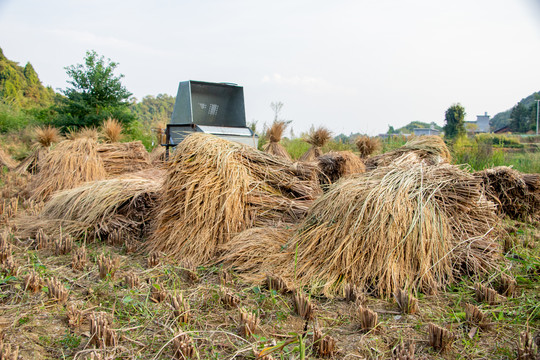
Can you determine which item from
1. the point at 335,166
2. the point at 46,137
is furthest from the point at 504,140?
the point at 46,137

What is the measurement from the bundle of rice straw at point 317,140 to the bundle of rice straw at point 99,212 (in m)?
5.20

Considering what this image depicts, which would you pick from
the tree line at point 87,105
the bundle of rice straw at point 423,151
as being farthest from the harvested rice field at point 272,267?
the tree line at point 87,105

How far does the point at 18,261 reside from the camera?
125 inches

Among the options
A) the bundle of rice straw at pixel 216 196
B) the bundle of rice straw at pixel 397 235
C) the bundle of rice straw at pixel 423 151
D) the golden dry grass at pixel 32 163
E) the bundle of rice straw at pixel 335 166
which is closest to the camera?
the bundle of rice straw at pixel 397 235

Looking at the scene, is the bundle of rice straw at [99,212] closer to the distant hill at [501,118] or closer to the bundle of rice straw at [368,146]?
the bundle of rice straw at [368,146]

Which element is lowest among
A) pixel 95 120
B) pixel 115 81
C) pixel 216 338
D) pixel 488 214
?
pixel 216 338

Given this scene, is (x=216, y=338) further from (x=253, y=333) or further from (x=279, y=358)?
(x=279, y=358)

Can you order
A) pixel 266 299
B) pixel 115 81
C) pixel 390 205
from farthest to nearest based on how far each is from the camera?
pixel 115 81
pixel 390 205
pixel 266 299

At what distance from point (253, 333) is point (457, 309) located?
1276 mm

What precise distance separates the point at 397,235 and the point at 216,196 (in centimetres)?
162

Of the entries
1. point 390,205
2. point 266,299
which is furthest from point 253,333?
point 390,205

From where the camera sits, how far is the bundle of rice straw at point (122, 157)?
6648 mm

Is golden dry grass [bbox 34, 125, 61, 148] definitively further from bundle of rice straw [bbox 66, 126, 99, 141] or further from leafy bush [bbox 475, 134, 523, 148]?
leafy bush [bbox 475, 134, 523, 148]

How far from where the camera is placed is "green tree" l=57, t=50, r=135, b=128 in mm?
12766
